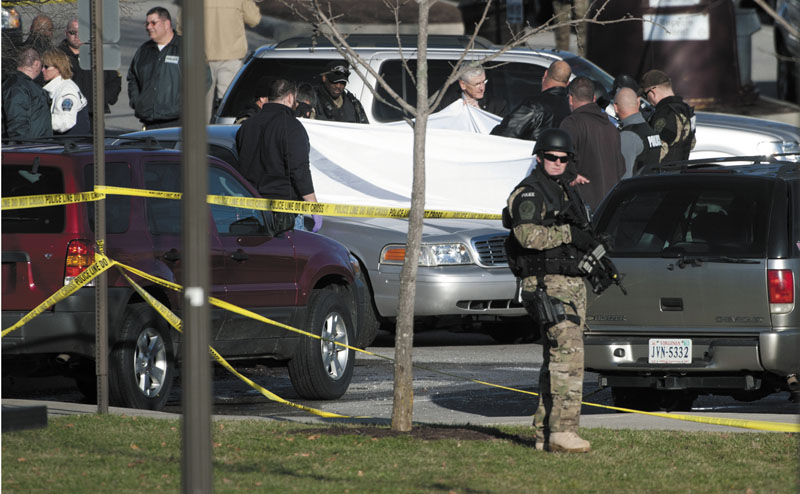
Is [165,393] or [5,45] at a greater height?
[5,45]

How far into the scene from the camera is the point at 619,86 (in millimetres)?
12898

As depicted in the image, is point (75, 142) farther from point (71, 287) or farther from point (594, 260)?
point (594, 260)

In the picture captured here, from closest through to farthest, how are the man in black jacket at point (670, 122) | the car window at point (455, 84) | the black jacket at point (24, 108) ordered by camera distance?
the black jacket at point (24, 108)
the man in black jacket at point (670, 122)
the car window at point (455, 84)

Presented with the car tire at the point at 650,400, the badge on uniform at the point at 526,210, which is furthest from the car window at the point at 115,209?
the car tire at the point at 650,400

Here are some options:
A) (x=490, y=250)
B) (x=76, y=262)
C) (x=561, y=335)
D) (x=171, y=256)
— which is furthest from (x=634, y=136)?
(x=76, y=262)

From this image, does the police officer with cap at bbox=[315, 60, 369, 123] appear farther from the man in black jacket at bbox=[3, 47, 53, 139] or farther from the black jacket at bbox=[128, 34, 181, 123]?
the man in black jacket at bbox=[3, 47, 53, 139]

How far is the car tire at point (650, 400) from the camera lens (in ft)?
31.8

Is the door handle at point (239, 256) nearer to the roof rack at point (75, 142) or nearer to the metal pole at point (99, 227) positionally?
the roof rack at point (75, 142)

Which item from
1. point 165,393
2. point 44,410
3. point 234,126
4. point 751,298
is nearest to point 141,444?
point 44,410

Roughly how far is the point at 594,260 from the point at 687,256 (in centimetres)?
161

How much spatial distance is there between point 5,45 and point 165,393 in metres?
5.24

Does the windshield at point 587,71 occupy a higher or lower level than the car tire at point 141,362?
higher

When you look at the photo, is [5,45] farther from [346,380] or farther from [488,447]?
[488,447]

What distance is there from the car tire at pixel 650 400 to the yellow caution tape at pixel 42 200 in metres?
3.84
